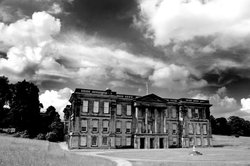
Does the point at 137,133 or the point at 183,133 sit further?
the point at 183,133

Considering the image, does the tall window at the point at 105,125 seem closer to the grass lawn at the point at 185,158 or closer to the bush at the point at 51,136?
the grass lawn at the point at 185,158

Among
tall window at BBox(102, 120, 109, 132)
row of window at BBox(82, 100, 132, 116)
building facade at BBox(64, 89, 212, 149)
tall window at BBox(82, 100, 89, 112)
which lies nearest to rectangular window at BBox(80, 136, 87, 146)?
building facade at BBox(64, 89, 212, 149)

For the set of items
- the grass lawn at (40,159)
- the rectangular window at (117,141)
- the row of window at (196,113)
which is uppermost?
the row of window at (196,113)

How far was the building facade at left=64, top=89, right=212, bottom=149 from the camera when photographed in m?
49.9

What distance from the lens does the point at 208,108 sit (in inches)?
2451

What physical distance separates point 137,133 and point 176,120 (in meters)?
12.4

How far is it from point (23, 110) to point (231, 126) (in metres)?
100

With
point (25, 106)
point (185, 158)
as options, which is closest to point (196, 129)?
point (185, 158)

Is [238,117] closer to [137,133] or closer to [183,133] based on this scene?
[183,133]

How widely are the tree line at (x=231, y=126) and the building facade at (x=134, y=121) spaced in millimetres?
58983

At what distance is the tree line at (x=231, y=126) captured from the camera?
114 metres

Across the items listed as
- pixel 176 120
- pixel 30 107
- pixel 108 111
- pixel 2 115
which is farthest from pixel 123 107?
pixel 2 115

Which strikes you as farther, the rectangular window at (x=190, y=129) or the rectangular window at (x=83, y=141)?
the rectangular window at (x=190, y=129)

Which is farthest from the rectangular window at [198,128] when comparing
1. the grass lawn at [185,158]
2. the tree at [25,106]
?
the tree at [25,106]
